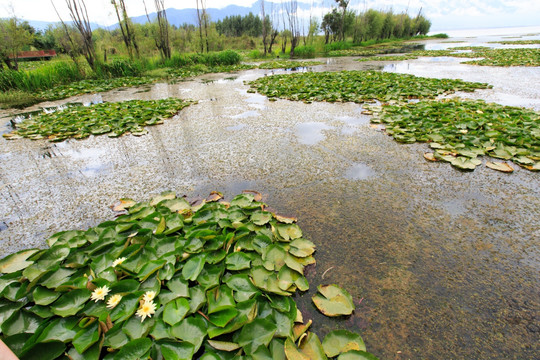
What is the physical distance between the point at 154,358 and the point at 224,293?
34cm

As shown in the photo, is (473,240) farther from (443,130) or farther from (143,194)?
(143,194)

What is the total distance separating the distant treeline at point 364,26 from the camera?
28.5 metres

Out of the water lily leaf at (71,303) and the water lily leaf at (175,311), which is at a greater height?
the water lily leaf at (71,303)

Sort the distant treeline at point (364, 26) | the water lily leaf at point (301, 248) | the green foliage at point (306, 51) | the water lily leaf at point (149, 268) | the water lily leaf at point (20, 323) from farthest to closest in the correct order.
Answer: the distant treeline at point (364, 26) < the green foliage at point (306, 51) < the water lily leaf at point (301, 248) < the water lily leaf at point (149, 268) < the water lily leaf at point (20, 323)

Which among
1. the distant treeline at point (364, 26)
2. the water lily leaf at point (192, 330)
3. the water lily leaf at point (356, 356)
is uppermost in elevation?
the distant treeline at point (364, 26)

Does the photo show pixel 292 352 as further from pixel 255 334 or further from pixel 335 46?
pixel 335 46

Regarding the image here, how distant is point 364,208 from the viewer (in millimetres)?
1780

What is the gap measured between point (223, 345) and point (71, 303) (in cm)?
73

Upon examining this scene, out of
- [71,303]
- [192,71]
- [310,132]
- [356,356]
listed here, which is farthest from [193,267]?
[192,71]

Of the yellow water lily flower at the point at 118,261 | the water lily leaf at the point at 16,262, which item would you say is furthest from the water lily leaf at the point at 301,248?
the water lily leaf at the point at 16,262

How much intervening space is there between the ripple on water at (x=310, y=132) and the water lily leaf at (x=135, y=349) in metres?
2.45

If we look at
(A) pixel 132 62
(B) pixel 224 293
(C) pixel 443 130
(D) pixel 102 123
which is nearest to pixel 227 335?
(B) pixel 224 293

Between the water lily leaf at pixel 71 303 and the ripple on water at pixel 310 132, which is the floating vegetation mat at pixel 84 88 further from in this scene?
the water lily leaf at pixel 71 303

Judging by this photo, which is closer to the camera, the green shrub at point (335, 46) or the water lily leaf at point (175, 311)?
the water lily leaf at point (175, 311)
